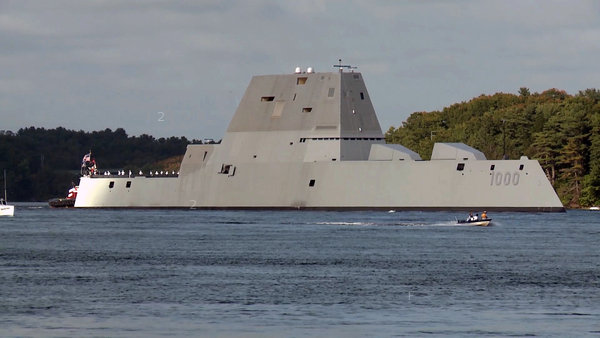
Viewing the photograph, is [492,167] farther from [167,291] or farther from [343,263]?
[167,291]

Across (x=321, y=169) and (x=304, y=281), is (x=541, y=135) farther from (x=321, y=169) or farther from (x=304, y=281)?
(x=304, y=281)

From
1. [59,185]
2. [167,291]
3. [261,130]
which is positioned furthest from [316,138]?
[59,185]

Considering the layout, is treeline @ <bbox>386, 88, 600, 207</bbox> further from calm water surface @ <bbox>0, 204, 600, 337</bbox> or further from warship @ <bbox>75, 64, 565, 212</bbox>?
calm water surface @ <bbox>0, 204, 600, 337</bbox>

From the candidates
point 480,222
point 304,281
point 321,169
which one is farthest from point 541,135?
point 304,281

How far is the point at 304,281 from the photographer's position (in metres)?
41.7

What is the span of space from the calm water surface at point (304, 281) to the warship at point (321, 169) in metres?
9.90

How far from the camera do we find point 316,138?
306ft

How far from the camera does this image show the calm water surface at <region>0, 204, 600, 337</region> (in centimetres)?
3120

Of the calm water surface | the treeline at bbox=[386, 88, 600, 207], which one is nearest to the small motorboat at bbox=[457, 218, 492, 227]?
the calm water surface

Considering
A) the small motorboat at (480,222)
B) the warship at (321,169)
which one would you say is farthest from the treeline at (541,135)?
the small motorboat at (480,222)

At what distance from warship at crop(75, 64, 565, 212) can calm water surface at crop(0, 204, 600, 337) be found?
990 cm

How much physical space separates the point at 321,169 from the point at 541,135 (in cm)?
2708

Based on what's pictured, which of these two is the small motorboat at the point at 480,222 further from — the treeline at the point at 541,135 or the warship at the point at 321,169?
the treeline at the point at 541,135

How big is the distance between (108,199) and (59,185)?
282ft
